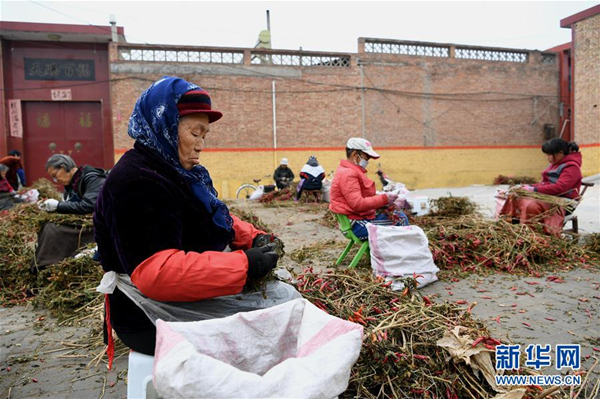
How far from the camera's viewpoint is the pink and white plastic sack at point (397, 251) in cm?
444

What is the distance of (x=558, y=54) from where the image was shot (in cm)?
2214

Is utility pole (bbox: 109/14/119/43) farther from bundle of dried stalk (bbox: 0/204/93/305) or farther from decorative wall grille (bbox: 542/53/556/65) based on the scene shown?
decorative wall grille (bbox: 542/53/556/65)

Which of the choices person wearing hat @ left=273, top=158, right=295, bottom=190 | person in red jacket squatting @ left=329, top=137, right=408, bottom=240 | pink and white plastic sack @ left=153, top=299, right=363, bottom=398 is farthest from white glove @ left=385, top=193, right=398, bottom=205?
person wearing hat @ left=273, top=158, right=295, bottom=190

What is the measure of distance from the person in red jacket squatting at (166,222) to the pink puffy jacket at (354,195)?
2884 millimetres

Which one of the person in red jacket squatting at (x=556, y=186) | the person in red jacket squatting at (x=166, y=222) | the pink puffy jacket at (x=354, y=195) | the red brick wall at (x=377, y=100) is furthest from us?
the red brick wall at (x=377, y=100)

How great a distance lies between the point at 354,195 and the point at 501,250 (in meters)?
1.97

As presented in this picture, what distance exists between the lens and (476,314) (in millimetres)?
3709

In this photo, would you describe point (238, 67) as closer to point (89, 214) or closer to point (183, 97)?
point (89, 214)

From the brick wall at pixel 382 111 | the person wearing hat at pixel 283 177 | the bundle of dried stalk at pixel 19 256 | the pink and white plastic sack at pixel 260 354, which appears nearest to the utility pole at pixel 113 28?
the brick wall at pixel 382 111

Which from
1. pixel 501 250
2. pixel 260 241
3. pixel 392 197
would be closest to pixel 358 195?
pixel 392 197

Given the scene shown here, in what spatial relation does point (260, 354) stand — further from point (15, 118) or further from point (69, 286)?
point (15, 118)

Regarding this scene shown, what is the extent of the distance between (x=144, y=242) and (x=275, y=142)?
17.6 metres

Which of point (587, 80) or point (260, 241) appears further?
point (587, 80)

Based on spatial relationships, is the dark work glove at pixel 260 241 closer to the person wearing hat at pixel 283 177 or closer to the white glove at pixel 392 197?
the white glove at pixel 392 197
